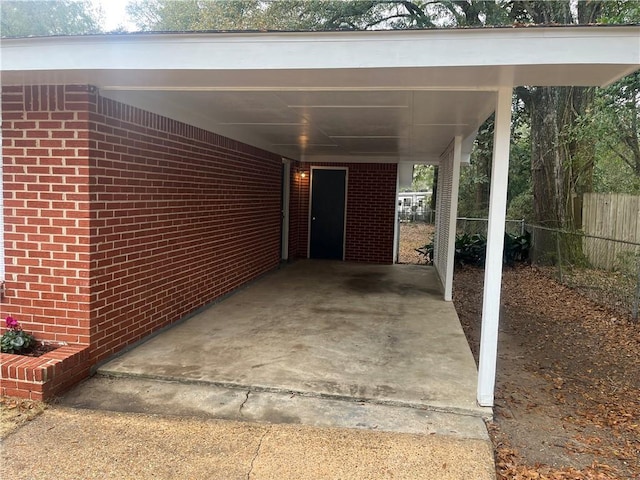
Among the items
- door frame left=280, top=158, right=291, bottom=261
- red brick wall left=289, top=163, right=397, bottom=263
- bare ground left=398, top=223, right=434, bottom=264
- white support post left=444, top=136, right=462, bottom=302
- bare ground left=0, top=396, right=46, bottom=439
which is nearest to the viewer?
bare ground left=0, top=396, right=46, bottom=439

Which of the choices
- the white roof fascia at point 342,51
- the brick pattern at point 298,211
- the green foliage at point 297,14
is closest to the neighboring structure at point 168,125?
the white roof fascia at point 342,51

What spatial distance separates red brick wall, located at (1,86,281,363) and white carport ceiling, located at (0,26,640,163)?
0.25m

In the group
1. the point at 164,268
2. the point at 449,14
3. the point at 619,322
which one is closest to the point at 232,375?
the point at 164,268

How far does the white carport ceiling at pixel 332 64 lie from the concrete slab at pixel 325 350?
7.33ft

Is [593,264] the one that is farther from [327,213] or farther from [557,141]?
[327,213]

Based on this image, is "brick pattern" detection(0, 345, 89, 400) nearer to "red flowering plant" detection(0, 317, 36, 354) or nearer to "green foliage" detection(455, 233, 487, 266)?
"red flowering plant" detection(0, 317, 36, 354)

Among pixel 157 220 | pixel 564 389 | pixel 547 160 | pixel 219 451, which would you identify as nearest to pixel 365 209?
pixel 547 160

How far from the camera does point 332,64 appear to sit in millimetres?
2752

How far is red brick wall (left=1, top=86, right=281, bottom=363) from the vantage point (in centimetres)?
351

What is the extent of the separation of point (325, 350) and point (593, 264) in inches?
275

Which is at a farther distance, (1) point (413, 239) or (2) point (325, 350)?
(1) point (413, 239)

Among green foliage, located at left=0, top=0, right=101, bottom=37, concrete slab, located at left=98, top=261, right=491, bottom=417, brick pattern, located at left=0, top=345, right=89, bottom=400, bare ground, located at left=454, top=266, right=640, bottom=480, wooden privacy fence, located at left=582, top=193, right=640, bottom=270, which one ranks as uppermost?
green foliage, located at left=0, top=0, right=101, bottom=37

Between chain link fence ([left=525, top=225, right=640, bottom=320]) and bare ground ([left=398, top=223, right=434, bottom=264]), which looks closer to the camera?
chain link fence ([left=525, top=225, right=640, bottom=320])

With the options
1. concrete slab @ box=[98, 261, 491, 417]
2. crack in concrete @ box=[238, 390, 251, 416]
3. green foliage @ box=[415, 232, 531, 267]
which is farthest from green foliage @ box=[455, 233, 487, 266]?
crack in concrete @ box=[238, 390, 251, 416]
